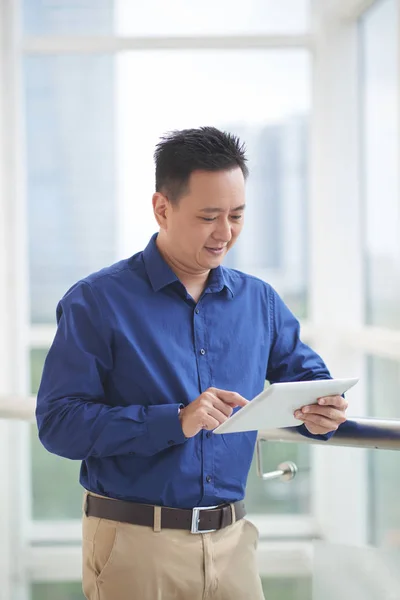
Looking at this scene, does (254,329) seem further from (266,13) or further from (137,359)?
(266,13)

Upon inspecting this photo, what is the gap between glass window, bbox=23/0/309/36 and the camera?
17.2 feet

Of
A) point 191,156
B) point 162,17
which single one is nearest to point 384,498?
point 191,156

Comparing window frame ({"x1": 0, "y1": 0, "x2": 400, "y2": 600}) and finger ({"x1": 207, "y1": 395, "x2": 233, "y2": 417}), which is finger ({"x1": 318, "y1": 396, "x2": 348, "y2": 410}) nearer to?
finger ({"x1": 207, "y1": 395, "x2": 233, "y2": 417})

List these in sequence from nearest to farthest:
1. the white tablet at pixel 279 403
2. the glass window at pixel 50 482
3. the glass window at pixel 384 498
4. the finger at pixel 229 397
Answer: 1. the white tablet at pixel 279 403
2. the finger at pixel 229 397
3. the glass window at pixel 384 498
4. the glass window at pixel 50 482

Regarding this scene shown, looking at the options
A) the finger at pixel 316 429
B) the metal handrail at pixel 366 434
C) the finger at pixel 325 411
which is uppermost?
the finger at pixel 325 411

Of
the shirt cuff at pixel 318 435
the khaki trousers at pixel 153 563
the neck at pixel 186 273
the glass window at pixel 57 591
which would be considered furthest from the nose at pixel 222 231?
the glass window at pixel 57 591

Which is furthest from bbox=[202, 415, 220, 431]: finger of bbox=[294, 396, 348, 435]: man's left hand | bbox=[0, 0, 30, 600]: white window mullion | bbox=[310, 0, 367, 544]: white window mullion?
bbox=[0, 0, 30, 600]: white window mullion

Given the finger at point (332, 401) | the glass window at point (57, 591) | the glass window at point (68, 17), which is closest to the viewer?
the finger at point (332, 401)

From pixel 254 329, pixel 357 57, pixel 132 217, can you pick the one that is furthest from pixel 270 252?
pixel 254 329

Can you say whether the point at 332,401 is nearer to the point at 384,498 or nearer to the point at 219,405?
the point at 219,405

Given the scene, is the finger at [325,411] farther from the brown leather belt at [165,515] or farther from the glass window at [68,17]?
the glass window at [68,17]

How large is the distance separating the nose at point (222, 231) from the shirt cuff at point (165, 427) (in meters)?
0.35

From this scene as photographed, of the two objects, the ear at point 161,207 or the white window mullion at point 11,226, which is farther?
the white window mullion at point 11,226

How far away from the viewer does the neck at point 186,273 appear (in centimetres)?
176
